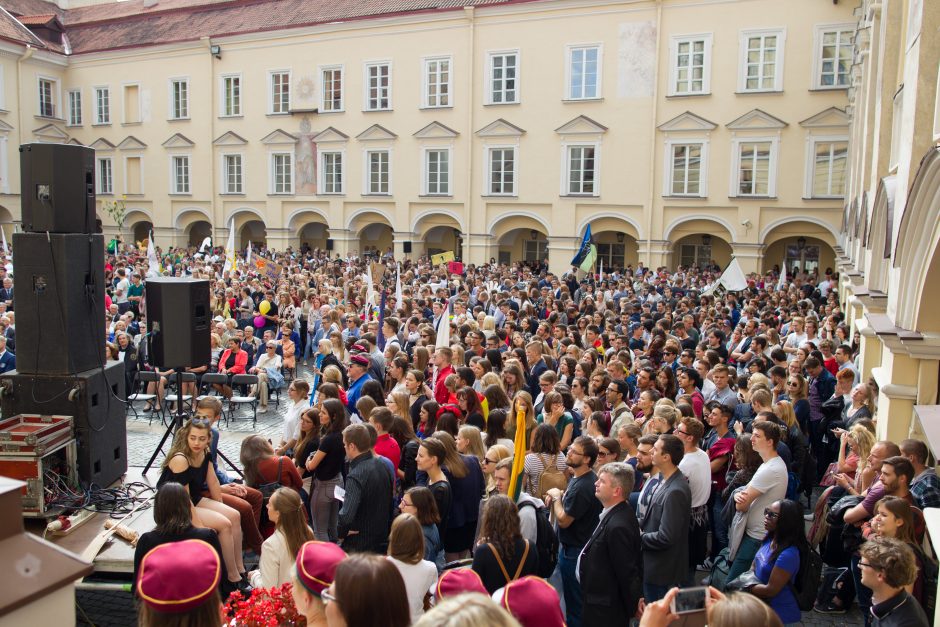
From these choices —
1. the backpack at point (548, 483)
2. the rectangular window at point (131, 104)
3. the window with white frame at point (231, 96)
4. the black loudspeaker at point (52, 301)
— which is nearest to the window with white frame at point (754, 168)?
the window with white frame at point (231, 96)

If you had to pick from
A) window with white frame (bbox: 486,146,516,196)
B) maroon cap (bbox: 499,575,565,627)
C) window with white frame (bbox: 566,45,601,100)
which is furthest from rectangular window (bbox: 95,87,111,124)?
maroon cap (bbox: 499,575,565,627)

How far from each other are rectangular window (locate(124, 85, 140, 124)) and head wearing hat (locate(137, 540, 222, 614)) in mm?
39730

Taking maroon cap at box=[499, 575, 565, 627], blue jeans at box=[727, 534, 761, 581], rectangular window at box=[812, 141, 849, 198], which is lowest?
blue jeans at box=[727, 534, 761, 581]

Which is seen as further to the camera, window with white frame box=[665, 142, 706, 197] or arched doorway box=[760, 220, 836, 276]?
window with white frame box=[665, 142, 706, 197]

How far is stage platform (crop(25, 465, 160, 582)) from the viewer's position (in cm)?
662

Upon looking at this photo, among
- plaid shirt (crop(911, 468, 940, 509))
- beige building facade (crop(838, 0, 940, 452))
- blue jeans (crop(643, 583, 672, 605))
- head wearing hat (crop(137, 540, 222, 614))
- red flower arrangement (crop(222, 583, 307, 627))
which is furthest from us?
beige building facade (crop(838, 0, 940, 452))

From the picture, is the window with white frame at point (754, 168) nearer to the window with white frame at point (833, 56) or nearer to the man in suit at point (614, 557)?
the window with white frame at point (833, 56)

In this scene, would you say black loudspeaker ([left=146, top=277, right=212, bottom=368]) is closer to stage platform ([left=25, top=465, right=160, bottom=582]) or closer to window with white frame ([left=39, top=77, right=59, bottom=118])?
stage platform ([left=25, top=465, right=160, bottom=582])

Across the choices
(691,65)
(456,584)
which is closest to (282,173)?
(691,65)

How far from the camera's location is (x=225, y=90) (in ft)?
120

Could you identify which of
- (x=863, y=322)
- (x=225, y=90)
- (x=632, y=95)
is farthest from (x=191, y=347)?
(x=225, y=90)

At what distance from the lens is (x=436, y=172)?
3259 cm

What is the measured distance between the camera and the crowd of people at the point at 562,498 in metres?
4.09

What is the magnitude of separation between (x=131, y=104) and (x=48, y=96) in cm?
463
